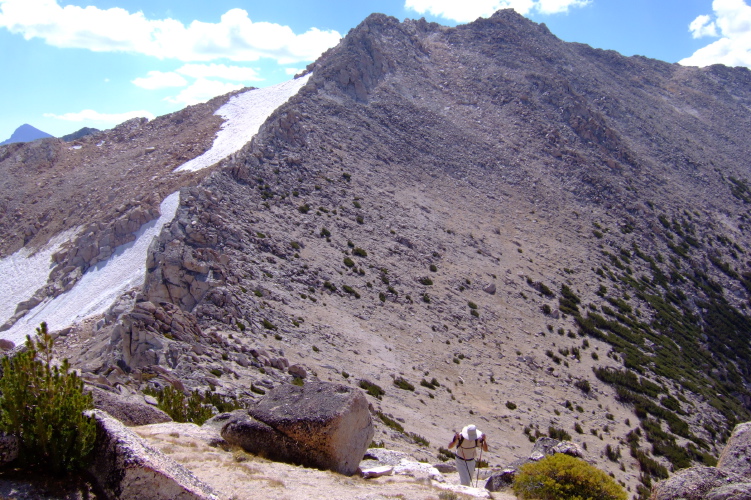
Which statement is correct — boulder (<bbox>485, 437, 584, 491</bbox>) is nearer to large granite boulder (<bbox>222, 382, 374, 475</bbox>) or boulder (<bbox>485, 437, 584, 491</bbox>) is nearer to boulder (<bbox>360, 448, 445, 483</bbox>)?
boulder (<bbox>360, 448, 445, 483</bbox>)

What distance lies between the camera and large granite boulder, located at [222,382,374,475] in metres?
9.28

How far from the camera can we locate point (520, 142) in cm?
5347

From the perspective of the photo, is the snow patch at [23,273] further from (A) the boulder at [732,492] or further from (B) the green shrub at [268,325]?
(A) the boulder at [732,492]

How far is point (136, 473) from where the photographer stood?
614 cm

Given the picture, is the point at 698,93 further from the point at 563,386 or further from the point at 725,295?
the point at 563,386

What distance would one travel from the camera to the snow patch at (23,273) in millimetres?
26283

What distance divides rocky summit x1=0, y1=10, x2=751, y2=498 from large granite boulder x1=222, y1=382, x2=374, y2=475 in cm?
130

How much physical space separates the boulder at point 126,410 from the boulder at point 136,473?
136 inches

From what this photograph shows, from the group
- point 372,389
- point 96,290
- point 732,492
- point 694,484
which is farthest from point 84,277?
point 732,492

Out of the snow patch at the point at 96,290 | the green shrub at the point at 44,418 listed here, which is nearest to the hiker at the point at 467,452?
the green shrub at the point at 44,418

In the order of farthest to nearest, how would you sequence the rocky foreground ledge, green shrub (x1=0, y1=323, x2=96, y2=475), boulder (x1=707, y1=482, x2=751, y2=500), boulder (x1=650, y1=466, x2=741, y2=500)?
1. boulder (x1=650, y1=466, x2=741, y2=500)
2. boulder (x1=707, y1=482, x2=751, y2=500)
3. the rocky foreground ledge
4. green shrub (x1=0, y1=323, x2=96, y2=475)

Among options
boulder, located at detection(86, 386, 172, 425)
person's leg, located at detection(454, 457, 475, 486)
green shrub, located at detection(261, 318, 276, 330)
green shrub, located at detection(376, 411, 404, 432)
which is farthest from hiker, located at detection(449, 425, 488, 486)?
green shrub, located at detection(261, 318, 276, 330)

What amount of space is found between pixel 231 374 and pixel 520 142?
4421 centimetres

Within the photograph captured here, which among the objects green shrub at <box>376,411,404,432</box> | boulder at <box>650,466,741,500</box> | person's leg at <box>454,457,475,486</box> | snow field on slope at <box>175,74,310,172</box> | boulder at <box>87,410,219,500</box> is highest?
snow field on slope at <box>175,74,310,172</box>
